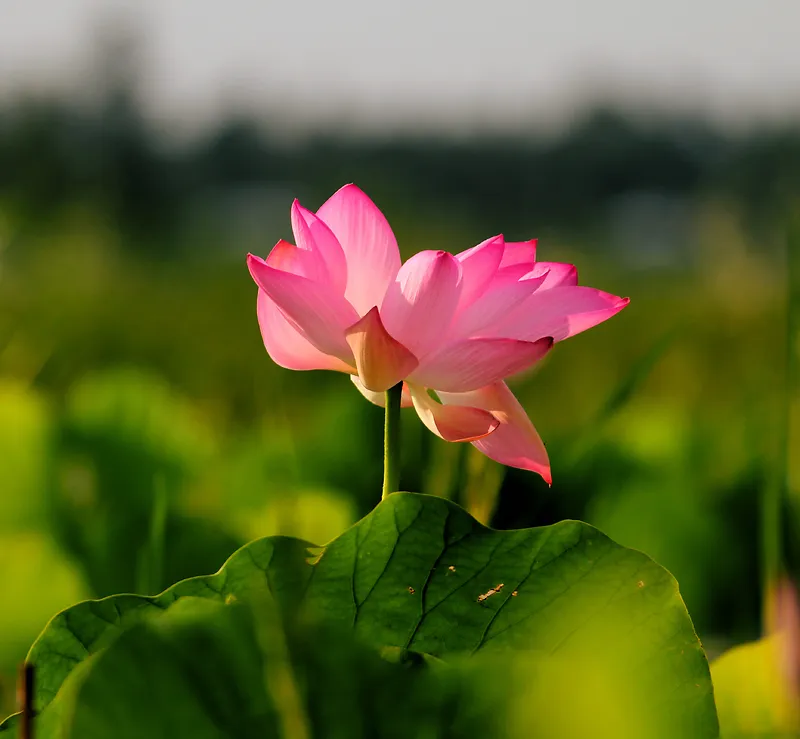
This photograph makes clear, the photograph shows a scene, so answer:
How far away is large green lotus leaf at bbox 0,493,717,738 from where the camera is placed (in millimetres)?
234

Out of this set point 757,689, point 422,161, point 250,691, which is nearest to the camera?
point 250,691

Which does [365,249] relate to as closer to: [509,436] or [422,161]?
[509,436]

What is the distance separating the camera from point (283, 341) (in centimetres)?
27

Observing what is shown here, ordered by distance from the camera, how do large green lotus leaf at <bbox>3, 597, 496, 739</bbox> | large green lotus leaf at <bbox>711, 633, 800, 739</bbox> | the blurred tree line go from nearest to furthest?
large green lotus leaf at <bbox>3, 597, 496, 739</bbox> → large green lotus leaf at <bbox>711, 633, 800, 739</bbox> → the blurred tree line

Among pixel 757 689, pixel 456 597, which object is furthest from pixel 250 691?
pixel 757 689

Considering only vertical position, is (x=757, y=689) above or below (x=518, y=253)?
below

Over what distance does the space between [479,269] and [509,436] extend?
5cm

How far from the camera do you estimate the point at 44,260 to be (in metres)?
1.97

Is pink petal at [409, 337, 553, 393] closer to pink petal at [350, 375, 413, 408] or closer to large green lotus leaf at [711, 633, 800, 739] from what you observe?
pink petal at [350, 375, 413, 408]

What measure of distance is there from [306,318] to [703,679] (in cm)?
13

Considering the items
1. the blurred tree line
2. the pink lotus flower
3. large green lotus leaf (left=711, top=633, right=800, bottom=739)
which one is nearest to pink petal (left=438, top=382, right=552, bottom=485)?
the pink lotus flower

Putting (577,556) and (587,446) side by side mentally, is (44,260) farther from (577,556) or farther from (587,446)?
(577,556)

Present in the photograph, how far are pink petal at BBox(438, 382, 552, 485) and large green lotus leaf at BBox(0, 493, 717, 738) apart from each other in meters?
0.02

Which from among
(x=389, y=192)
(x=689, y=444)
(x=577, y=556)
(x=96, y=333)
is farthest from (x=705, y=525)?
(x=96, y=333)
